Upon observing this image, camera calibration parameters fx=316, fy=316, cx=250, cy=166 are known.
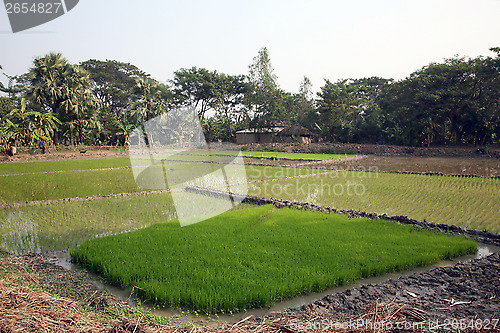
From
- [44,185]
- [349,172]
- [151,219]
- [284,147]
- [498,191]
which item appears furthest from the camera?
[284,147]

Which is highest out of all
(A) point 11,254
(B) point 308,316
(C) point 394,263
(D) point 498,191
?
(A) point 11,254

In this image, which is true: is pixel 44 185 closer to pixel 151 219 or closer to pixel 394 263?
pixel 151 219

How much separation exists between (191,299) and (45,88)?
27.7 meters

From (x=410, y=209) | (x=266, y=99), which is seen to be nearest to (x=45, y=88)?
(x=266, y=99)

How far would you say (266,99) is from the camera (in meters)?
33.5

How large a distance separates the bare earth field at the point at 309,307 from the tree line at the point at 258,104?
831 inches

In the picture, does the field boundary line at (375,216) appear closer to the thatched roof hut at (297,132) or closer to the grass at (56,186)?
the grass at (56,186)

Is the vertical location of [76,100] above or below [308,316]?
above

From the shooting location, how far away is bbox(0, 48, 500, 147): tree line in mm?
21609

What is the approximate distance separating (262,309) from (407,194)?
7199 millimetres

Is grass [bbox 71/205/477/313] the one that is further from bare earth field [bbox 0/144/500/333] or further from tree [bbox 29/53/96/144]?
tree [bbox 29/53/96/144]

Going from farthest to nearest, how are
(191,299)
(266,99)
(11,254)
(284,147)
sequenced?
1. (266,99)
2. (284,147)
3. (11,254)
4. (191,299)

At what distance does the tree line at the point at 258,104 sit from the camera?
21.6m

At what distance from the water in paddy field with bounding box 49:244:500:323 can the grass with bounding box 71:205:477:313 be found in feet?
0.23
